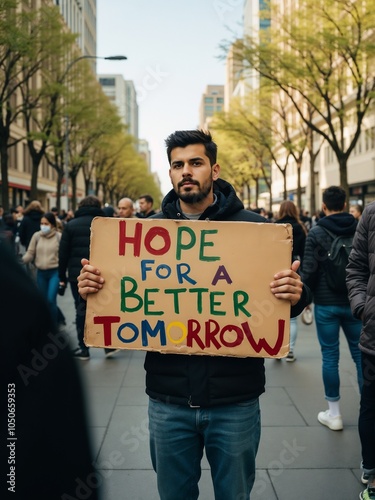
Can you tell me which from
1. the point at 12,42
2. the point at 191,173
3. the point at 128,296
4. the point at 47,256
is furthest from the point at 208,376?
the point at 12,42

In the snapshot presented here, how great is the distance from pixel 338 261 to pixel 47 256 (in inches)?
192

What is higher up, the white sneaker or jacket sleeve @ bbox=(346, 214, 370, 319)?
jacket sleeve @ bbox=(346, 214, 370, 319)

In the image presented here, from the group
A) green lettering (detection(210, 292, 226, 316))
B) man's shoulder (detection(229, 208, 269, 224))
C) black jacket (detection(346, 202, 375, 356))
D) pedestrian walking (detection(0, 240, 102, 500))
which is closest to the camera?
pedestrian walking (detection(0, 240, 102, 500))

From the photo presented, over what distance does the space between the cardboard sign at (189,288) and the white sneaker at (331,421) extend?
8.87 ft

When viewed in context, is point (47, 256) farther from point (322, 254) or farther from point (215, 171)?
point (215, 171)

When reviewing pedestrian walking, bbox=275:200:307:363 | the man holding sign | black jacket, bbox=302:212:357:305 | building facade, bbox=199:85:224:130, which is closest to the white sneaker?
black jacket, bbox=302:212:357:305

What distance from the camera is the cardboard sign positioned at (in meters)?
2.47

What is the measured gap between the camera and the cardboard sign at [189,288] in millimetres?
2471

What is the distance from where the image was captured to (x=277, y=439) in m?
4.63

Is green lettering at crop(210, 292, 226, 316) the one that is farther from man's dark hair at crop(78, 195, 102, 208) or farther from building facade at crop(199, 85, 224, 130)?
building facade at crop(199, 85, 224, 130)

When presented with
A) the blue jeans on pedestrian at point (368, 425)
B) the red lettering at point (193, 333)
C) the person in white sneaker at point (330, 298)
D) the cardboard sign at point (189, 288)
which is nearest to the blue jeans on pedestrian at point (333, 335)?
the person in white sneaker at point (330, 298)

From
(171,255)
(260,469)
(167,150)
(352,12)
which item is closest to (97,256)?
(171,255)

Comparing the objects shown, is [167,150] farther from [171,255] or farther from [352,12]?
[352,12]

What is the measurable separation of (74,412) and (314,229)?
4.08 meters
